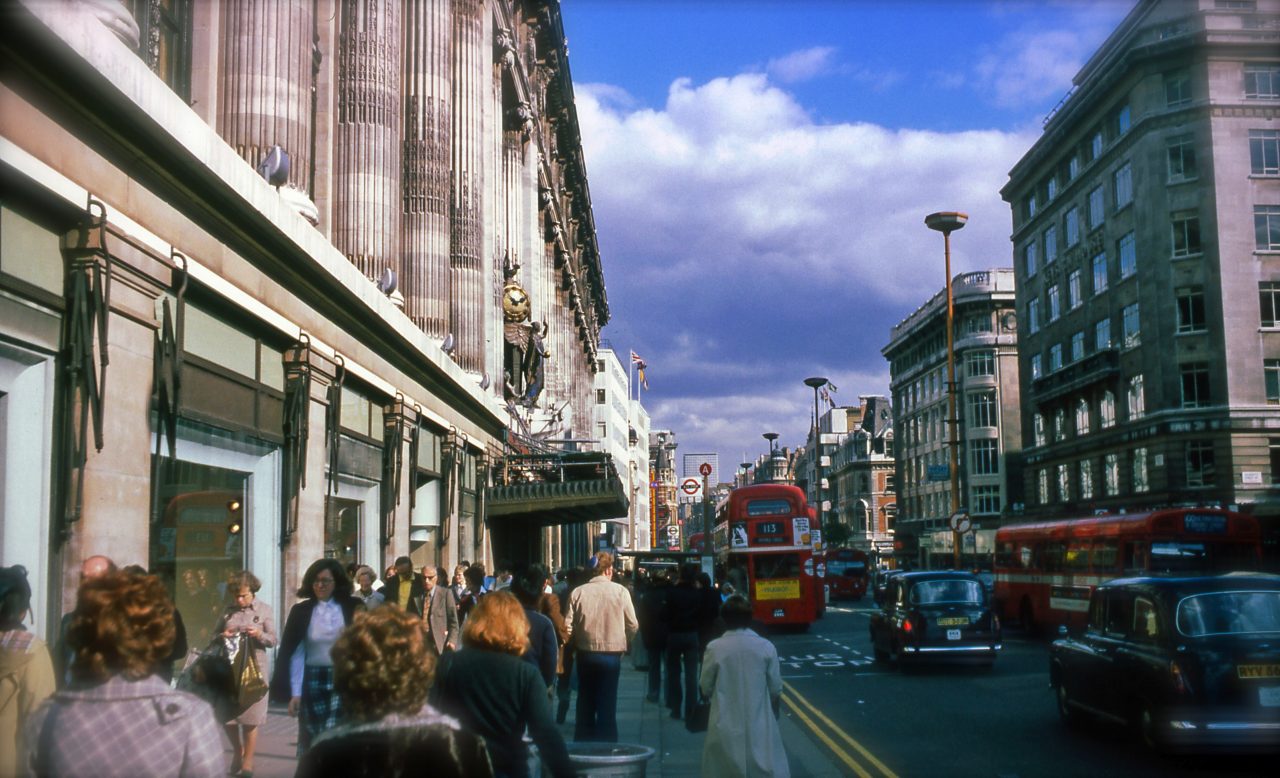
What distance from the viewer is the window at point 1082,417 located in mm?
63375

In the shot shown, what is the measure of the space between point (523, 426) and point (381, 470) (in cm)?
2311

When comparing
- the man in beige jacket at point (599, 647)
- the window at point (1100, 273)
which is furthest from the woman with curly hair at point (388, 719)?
the window at point (1100, 273)

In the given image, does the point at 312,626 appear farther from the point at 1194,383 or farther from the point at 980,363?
the point at 980,363

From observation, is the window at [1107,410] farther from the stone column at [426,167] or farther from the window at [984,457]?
the stone column at [426,167]

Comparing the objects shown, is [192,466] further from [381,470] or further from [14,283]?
[381,470]

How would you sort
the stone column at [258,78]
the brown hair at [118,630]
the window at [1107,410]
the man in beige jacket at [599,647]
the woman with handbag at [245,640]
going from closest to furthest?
1. the brown hair at [118,630]
2. the woman with handbag at [245,640]
3. the man in beige jacket at [599,647]
4. the stone column at [258,78]
5. the window at [1107,410]

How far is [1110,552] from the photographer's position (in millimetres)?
27047

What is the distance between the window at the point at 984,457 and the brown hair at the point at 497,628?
3556 inches

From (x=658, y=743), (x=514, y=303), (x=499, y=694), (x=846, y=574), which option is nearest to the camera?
(x=499, y=694)

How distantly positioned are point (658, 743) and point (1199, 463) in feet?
147

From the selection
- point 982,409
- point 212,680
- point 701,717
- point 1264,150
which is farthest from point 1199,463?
point 212,680

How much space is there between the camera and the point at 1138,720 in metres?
12.2

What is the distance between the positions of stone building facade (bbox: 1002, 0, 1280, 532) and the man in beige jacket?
4463cm

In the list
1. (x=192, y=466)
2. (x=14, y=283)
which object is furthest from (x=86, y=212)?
(x=192, y=466)
